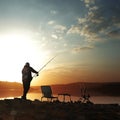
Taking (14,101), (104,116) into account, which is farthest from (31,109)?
(104,116)

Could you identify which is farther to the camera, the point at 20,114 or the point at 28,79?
the point at 28,79

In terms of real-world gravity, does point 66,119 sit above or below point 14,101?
below

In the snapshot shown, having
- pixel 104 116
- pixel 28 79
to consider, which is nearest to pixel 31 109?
pixel 104 116

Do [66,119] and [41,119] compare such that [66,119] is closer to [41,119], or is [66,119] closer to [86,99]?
[41,119]

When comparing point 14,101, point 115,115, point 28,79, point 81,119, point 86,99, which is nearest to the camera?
point 81,119

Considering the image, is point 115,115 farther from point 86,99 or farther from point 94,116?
point 86,99

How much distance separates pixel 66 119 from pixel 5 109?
2.90 m

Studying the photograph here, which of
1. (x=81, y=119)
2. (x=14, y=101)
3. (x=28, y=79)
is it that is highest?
(x=28, y=79)

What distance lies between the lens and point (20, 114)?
10.6 metres

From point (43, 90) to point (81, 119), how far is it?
791 centimetres

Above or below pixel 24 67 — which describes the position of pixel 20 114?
below

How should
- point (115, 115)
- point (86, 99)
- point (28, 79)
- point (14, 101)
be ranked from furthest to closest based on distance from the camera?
point (86, 99)
point (28, 79)
point (14, 101)
point (115, 115)

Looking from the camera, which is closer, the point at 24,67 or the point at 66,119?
the point at 66,119

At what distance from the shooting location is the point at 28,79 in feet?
55.7
